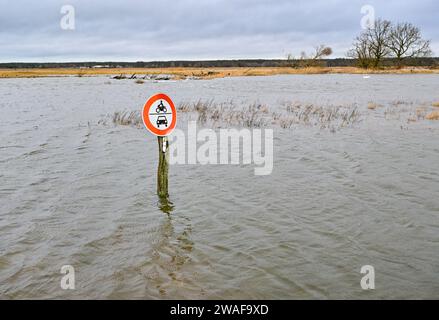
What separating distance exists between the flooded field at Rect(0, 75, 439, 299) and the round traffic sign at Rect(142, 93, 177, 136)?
166cm

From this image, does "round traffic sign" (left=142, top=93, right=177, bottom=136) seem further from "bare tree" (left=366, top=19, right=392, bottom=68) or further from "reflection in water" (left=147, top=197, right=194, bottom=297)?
"bare tree" (left=366, top=19, right=392, bottom=68)

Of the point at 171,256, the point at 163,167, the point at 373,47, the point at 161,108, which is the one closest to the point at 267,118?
the point at 163,167

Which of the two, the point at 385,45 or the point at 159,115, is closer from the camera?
the point at 159,115

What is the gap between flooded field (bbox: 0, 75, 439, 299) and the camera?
564cm

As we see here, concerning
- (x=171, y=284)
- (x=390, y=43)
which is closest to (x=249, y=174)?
(x=171, y=284)

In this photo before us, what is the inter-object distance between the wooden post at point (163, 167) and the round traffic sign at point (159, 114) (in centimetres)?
32

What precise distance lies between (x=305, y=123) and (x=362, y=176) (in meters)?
9.29

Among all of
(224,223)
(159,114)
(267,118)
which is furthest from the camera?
(267,118)

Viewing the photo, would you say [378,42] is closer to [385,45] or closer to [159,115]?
[385,45]

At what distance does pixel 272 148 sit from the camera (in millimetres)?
14469

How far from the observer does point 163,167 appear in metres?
8.91

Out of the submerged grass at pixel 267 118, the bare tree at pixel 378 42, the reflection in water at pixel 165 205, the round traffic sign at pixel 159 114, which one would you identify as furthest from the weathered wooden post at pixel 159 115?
the bare tree at pixel 378 42

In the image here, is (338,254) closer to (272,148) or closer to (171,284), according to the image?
(171,284)

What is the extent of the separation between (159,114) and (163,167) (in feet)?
4.05
